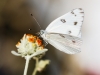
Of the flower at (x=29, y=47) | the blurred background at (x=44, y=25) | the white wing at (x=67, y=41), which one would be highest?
the blurred background at (x=44, y=25)

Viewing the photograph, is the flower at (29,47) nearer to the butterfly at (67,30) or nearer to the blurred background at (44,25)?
the butterfly at (67,30)

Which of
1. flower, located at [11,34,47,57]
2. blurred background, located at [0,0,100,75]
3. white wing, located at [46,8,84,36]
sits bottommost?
flower, located at [11,34,47,57]

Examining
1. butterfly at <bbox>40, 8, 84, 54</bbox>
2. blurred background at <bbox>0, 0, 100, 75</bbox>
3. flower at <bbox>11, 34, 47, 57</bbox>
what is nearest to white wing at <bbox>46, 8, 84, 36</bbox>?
butterfly at <bbox>40, 8, 84, 54</bbox>

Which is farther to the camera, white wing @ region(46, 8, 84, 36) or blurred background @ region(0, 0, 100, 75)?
blurred background @ region(0, 0, 100, 75)

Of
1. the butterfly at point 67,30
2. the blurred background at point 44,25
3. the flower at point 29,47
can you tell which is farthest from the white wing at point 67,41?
the blurred background at point 44,25

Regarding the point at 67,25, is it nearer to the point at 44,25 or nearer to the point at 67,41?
the point at 67,41

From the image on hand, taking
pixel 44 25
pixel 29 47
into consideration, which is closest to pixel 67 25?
pixel 29 47

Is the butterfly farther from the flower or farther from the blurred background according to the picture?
the blurred background
